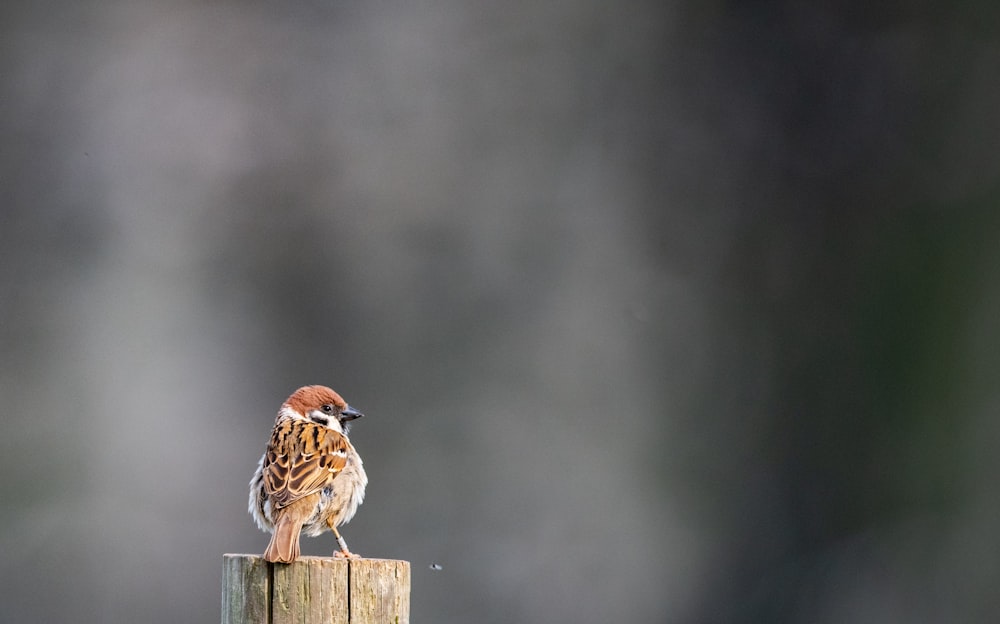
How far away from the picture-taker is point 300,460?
3.53 m

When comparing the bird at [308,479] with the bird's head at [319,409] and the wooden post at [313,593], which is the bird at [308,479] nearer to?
the bird's head at [319,409]

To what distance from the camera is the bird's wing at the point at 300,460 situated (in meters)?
3.45

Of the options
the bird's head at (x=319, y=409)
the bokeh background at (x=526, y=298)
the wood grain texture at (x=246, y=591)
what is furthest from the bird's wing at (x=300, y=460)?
the bokeh background at (x=526, y=298)

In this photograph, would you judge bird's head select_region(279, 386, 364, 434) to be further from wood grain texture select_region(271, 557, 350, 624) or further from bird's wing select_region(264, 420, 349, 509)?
wood grain texture select_region(271, 557, 350, 624)

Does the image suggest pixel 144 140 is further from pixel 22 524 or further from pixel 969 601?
pixel 969 601

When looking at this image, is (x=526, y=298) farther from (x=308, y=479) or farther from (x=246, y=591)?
(x=246, y=591)

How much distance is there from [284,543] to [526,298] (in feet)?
17.8

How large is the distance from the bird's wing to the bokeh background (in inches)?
143

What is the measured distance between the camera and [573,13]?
8.54 meters

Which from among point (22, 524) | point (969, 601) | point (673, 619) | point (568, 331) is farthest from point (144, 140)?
point (969, 601)

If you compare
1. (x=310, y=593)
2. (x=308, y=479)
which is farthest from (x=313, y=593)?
(x=308, y=479)

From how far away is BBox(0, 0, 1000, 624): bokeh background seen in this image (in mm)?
7355

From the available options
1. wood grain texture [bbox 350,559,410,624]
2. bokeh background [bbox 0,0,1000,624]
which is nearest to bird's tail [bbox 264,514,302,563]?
wood grain texture [bbox 350,559,410,624]

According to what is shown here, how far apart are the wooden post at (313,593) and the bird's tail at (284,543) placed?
45 mm
